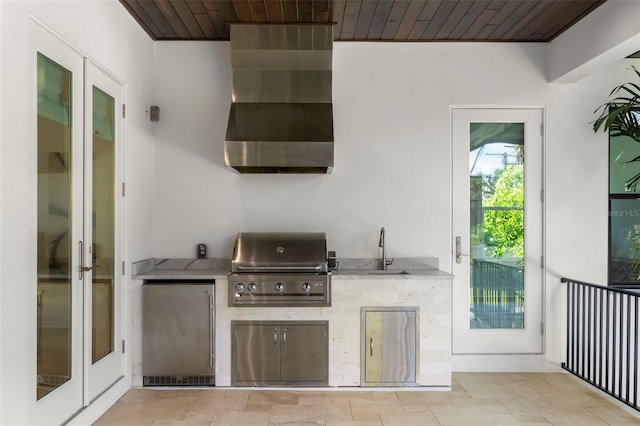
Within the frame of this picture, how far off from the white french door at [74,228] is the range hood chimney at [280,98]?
89 centimetres

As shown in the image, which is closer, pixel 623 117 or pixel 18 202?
pixel 18 202

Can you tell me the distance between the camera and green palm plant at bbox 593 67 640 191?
324 cm

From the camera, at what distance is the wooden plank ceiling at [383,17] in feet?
10.8

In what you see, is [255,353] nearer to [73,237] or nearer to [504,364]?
[73,237]

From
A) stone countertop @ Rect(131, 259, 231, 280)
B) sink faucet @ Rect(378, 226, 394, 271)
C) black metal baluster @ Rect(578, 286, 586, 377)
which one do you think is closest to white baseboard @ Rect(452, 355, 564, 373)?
black metal baluster @ Rect(578, 286, 586, 377)

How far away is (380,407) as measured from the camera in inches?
125

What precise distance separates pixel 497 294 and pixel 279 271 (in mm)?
1954

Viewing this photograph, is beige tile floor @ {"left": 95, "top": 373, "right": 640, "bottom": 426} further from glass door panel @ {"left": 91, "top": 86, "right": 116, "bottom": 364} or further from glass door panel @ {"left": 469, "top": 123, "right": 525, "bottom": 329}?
glass door panel @ {"left": 469, "top": 123, "right": 525, "bottom": 329}

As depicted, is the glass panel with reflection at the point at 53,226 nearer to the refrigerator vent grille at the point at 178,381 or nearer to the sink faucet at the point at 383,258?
the refrigerator vent grille at the point at 178,381

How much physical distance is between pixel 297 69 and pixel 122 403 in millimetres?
2800

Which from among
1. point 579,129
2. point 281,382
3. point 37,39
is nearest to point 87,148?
point 37,39

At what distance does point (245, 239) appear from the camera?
371cm

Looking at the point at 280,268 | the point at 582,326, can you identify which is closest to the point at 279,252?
the point at 280,268

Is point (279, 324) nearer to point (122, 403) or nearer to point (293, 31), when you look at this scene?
point (122, 403)
